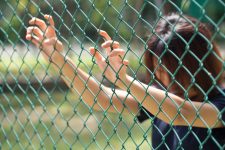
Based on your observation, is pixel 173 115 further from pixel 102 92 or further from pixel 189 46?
pixel 102 92

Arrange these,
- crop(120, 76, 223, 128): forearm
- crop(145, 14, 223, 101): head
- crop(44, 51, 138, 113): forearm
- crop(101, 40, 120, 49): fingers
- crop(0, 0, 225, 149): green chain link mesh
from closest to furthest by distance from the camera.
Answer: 1. crop(120, 76, 223, 128): forearm
2. crop(145, 14, 223, 101): head
3. crop(101, 40, 120, 49): fingers
4. crop(0, 0, 225, 149): green chain link mesh
5. crop(44, 51, 138, 113): forearm

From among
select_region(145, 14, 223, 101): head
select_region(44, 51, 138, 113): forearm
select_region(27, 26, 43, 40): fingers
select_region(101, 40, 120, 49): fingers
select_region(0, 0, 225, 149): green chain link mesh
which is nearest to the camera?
select_region(145, 14, 223, 101): head

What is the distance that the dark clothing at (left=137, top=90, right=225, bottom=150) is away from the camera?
1.97m

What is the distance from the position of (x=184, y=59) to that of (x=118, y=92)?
0.51 m

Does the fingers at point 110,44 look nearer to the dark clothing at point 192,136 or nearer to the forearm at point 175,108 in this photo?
the forearm at point 175,108

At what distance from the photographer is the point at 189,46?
6.57 ft

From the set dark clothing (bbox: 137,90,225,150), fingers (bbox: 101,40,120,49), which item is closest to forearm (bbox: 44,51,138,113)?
dark clothing (bbox: 137,90,225,150)

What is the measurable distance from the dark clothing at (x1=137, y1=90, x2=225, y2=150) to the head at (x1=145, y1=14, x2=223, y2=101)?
8 centimetres

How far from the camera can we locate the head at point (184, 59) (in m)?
2.01

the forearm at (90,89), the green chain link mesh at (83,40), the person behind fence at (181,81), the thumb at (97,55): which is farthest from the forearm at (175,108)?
the forearm at (90,89)

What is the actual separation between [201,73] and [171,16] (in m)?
0.32

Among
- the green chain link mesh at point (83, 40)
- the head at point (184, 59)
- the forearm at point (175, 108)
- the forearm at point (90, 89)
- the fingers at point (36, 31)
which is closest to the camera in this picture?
the forearm at point (175, 108)

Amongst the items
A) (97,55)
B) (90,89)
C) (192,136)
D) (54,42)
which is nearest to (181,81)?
(192,136)

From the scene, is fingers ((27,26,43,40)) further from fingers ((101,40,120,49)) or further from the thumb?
fingers ((101,40,120,49))
